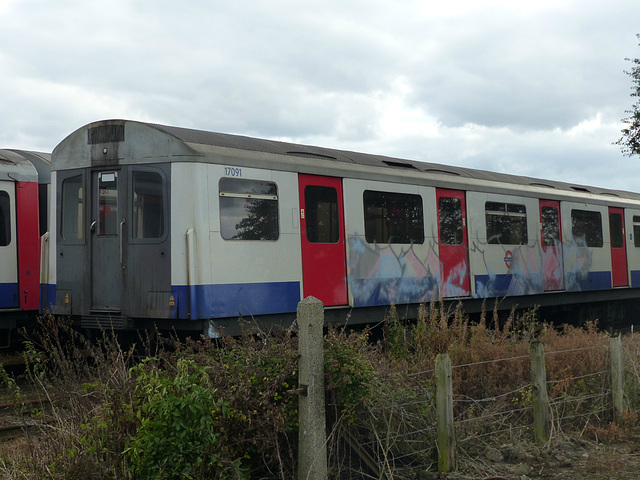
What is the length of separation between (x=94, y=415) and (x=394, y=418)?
2205 millimetres

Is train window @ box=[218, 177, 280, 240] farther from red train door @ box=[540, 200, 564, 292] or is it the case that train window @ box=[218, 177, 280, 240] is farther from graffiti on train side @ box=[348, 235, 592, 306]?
red train door @ box=[540, 200, 564, 292]

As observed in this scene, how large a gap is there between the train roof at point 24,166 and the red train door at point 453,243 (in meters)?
6.46

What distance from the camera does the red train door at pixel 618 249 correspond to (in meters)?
16.6

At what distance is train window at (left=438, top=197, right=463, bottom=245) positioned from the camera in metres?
12.2

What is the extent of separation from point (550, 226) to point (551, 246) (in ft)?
1.37

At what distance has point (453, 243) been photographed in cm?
1233

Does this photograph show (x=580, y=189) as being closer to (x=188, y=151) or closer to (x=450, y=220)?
(x=450, y=220)

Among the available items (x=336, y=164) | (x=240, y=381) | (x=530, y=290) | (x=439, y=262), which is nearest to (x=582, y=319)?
(x=530, y=290)

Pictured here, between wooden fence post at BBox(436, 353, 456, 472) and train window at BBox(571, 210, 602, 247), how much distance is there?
10.5 meters

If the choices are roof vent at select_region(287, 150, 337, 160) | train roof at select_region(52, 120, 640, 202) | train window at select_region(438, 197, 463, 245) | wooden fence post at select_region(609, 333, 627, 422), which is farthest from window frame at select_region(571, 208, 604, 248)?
wooden fence post at select_region(609, 333, 627, 422)

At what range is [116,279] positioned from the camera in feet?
30.8

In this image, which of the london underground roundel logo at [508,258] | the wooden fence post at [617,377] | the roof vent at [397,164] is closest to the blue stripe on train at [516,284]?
the london underground roundel logo at [508,258]

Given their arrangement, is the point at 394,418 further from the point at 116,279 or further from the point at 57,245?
the point at 57,245

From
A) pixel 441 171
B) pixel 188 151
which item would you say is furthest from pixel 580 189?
pixel 188 151
